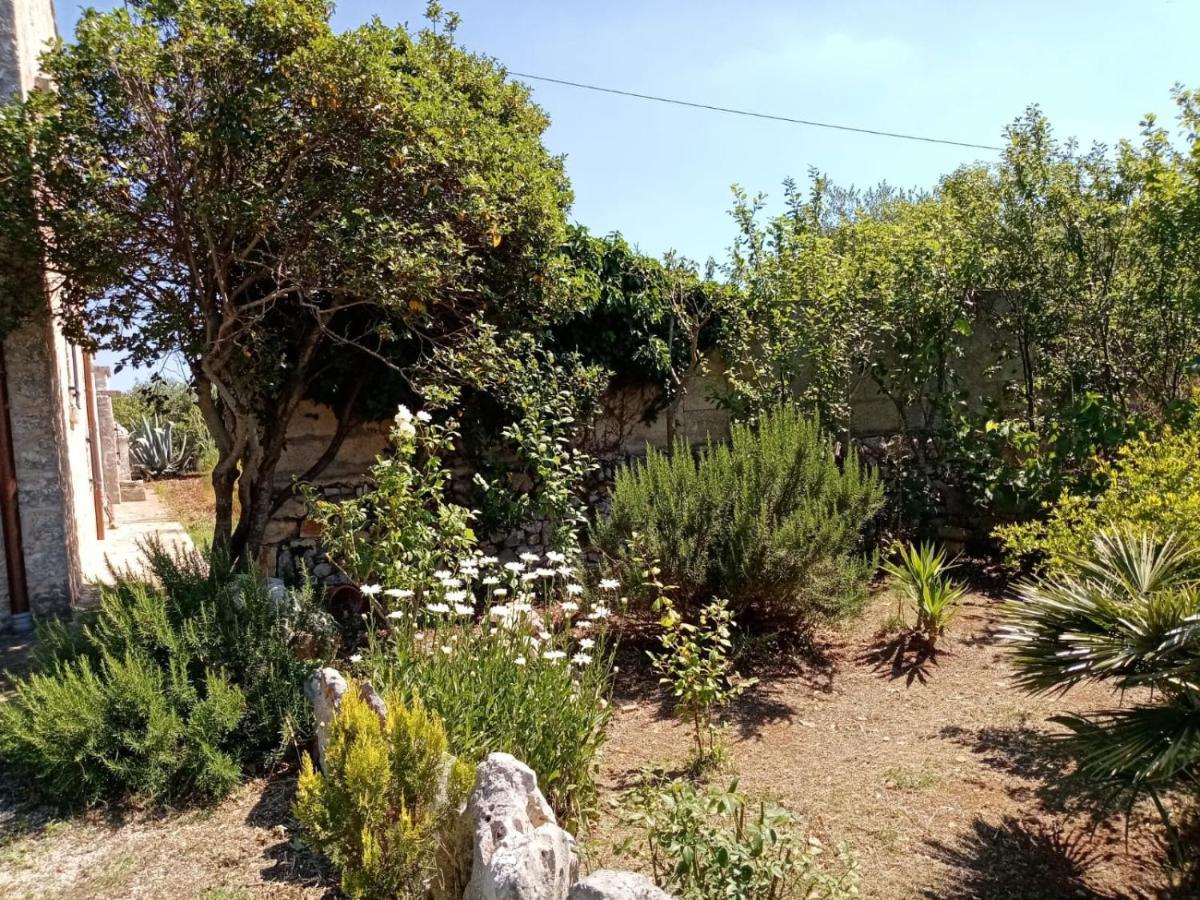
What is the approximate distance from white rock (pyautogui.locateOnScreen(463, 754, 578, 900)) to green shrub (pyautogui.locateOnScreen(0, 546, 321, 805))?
1660 millimetres

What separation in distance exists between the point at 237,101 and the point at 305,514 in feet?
9.58

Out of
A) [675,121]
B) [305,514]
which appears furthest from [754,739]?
[675,121]

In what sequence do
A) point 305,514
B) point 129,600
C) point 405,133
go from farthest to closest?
point 305,514
point 405,133
point 129,600

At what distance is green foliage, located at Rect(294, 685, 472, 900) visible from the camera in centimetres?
236

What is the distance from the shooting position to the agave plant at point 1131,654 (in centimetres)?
239

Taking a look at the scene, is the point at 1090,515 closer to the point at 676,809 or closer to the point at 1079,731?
the point at 1079,731

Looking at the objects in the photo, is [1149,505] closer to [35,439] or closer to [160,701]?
[160,701]

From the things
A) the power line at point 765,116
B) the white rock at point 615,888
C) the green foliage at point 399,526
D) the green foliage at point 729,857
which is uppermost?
the power line at point 765,116

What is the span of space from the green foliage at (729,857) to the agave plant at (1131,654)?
0.91m

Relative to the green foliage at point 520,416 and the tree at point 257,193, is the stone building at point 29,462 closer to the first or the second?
the tree at point 257,193

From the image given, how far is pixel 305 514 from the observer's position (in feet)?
19.7

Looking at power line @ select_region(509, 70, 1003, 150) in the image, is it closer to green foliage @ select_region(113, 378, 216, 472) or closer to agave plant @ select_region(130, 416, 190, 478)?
green foliage @ select_region(113, 378, 216, 472)

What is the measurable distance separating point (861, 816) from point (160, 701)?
297 centimetres

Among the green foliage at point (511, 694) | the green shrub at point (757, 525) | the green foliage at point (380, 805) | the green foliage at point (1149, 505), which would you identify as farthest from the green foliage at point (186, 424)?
the green foliage at point (1149, 505)
